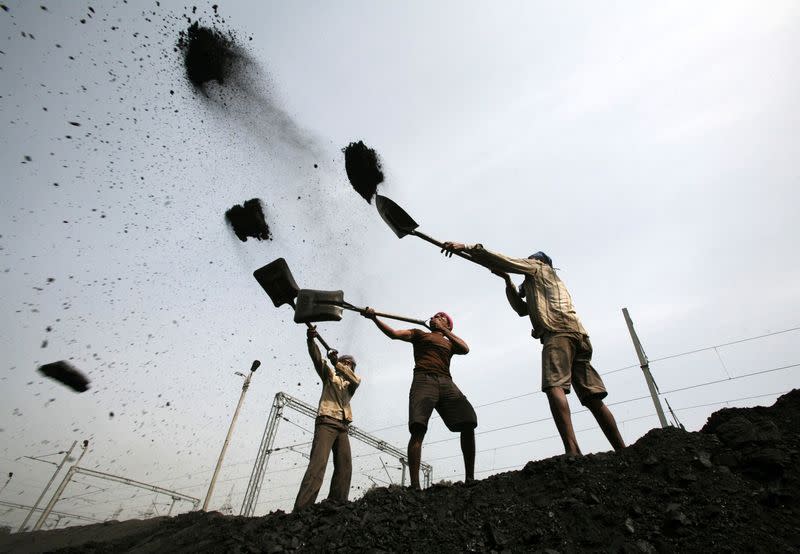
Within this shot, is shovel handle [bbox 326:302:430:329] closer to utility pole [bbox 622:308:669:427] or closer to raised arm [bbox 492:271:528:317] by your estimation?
raised arm [bbox 492:271:528:317]

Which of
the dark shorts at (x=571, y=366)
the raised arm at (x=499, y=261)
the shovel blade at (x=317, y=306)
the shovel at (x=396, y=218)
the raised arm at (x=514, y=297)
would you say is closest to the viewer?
the dark shorts at (x=571, y=366)

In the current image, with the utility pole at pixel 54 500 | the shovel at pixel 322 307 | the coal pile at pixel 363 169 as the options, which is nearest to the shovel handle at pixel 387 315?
the shovel at pixel 322 307

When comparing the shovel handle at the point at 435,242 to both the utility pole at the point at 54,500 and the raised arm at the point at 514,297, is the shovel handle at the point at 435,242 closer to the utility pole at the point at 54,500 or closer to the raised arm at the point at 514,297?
the raised arm at the point at 514,297

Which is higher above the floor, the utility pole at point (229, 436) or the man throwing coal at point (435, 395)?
the utility pole at point (229, 436)

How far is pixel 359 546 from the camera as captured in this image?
236 centimetres

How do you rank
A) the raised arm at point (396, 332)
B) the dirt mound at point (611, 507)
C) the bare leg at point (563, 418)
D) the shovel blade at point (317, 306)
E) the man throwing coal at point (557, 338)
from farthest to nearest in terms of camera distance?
1. the shovel blade at point (317, 306)
2. the raised arm at point (396, 332)
3. the man throwing coal at point (557, 338)
4. the bare leg at point (563, 418)
5. the dirt mound at point (611, 507)

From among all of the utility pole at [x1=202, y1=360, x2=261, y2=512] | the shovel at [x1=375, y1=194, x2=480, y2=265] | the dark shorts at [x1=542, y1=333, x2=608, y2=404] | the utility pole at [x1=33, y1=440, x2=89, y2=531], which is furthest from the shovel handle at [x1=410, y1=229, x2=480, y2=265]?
the utility pole at [x1=33, y1=440, x2=89, y2=531]

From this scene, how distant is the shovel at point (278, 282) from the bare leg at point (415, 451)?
277 cm

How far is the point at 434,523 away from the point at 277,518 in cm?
135

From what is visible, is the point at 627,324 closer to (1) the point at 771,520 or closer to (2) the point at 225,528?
(1) the point at 771,520

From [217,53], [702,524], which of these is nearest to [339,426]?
[702,524]

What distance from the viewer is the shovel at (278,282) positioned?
5598 millimetres

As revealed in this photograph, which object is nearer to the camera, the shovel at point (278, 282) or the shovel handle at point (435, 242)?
the shovel handle at point (435, 242)

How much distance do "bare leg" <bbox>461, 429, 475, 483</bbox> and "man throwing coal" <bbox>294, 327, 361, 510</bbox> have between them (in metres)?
1.17
